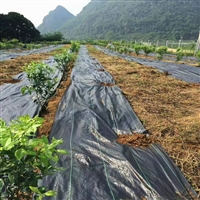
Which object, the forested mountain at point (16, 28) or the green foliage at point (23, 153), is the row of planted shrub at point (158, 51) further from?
the forested mountain at point (16, 28)

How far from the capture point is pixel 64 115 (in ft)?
14.1

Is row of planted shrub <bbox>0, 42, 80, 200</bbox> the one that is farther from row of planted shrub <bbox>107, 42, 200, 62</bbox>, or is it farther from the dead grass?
row of planted shrub <bbox>107, 42, 200, 62</bbox>

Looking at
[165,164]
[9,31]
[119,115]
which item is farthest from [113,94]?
[9,31]

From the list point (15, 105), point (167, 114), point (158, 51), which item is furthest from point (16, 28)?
point (167, 114)

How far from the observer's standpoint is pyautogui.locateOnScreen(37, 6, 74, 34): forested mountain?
→ 139 meters

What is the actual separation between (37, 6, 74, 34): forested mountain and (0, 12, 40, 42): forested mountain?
319 ft

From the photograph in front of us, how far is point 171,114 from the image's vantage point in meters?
4.86

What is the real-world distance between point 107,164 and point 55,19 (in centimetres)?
15735

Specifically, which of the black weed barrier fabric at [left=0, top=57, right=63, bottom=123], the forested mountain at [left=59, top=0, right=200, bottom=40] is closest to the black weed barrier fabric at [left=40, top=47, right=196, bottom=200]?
the black weed barrier fabric at [left=0, top=57, right=63, bottom=123]

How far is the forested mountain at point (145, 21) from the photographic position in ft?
195

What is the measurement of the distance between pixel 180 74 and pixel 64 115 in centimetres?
647

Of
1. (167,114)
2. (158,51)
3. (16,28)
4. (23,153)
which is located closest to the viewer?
(23,153)

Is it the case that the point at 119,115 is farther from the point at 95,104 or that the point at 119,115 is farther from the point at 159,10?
the point at 159,10

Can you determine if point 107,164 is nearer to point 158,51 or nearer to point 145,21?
point 158,51
